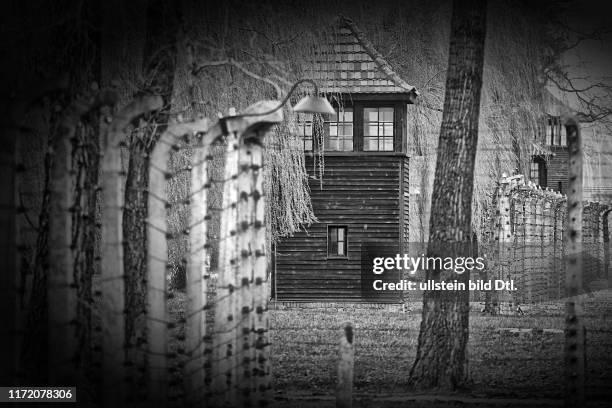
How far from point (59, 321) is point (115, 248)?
65 centimetres

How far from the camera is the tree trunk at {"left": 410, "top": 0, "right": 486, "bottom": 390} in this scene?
13562 mm

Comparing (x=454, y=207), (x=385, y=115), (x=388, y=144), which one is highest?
(x=385, y=115)

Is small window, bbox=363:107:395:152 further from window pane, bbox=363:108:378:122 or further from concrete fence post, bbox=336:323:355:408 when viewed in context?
concrete fence post, bbox=336:323:355:408

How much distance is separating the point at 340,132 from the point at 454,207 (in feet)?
59.1

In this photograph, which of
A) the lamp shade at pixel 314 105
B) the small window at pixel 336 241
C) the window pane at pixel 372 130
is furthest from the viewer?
the small window at pixel 336 241

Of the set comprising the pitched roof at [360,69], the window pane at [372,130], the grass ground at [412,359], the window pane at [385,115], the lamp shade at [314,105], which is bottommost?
the grass ground at [412,359]

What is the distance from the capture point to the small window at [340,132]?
3148 centimetres

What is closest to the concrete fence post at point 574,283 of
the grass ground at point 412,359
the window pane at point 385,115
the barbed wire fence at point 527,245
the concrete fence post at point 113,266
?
the grass ground at point 412,359

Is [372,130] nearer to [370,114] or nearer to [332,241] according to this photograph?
[370,114]

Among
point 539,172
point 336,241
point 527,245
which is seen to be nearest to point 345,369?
point 527,245

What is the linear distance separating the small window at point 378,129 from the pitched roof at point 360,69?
70 cm

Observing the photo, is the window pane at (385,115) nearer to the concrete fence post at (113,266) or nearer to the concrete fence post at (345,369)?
the concrete fence post at (345,369)

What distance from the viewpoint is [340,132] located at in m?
31.6

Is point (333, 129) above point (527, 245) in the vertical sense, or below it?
above
